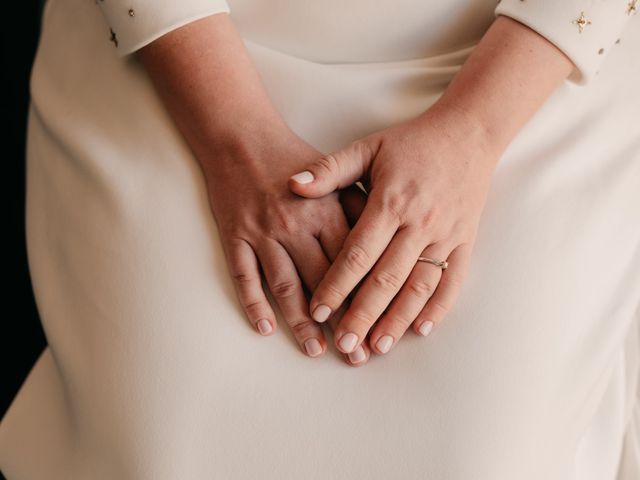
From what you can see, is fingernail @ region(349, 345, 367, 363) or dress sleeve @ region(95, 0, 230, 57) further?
dress sleeve @ region(95, 0, 230, 57)

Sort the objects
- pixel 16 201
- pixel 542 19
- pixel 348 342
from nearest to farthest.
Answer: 1. pixel 348 342
2. pixel 542 19
3. pixel 16 201

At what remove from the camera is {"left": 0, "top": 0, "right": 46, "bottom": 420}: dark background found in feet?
4.81

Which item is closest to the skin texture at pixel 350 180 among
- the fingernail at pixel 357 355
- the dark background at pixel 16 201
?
the fingernail at pixel 357 355

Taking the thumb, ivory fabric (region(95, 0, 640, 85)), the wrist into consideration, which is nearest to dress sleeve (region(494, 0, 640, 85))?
ivory fabric (region(95, 0, 640, 85))

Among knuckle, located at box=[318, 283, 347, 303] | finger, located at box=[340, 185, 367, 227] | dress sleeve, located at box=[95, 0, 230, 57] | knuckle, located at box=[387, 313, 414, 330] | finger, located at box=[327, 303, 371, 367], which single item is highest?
dress sleeve, located at box=[95, 0, 230, 57]

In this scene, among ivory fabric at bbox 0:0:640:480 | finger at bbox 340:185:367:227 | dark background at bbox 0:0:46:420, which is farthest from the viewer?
dark background at bbox 0:0:46:420

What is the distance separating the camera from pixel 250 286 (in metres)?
0.77

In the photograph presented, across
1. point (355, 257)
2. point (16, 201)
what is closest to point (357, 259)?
point (355, 257)

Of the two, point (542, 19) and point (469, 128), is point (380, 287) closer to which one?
point (469, 128)

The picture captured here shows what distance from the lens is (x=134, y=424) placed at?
74 cm

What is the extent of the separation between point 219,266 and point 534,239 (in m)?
0.33

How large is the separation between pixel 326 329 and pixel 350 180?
0.53ft

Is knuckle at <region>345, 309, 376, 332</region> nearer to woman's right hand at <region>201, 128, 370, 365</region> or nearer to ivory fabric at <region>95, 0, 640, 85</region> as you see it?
woman's right hand at <region>201, 128, 370, 365</region>

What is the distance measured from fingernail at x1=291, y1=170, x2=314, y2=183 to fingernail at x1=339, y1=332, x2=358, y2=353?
164 millimetres
